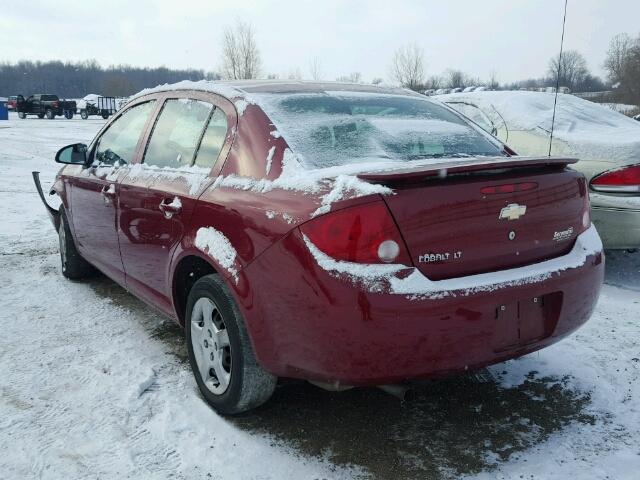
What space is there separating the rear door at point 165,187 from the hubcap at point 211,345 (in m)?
0.31

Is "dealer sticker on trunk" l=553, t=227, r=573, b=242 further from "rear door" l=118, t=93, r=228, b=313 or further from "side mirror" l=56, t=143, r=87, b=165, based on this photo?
"side mirror" l=56, t=143, r=87, b=165

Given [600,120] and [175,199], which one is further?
[600,120]

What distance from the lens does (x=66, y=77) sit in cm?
13525

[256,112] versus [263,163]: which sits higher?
[256,112]

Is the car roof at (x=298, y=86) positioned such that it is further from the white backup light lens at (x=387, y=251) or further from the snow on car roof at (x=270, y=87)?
the white backup light lens at (x=387, y=251)

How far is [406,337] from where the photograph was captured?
206 cm

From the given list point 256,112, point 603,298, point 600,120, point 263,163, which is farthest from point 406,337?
point 600,120

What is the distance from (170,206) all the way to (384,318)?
136 centimetres

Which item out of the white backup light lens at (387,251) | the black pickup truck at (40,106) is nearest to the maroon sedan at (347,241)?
the white backup light lens at (387,251)

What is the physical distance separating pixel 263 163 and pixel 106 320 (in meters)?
2.12

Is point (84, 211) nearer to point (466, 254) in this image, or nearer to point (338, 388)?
point (338, 388)

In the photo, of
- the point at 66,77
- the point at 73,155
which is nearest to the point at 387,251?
the point at 73,155

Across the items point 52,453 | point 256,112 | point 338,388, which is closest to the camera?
point 338,388

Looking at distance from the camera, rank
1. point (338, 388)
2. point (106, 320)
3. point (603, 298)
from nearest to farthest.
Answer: point (338, 388) → point (106, 320) → point (603, 298)
